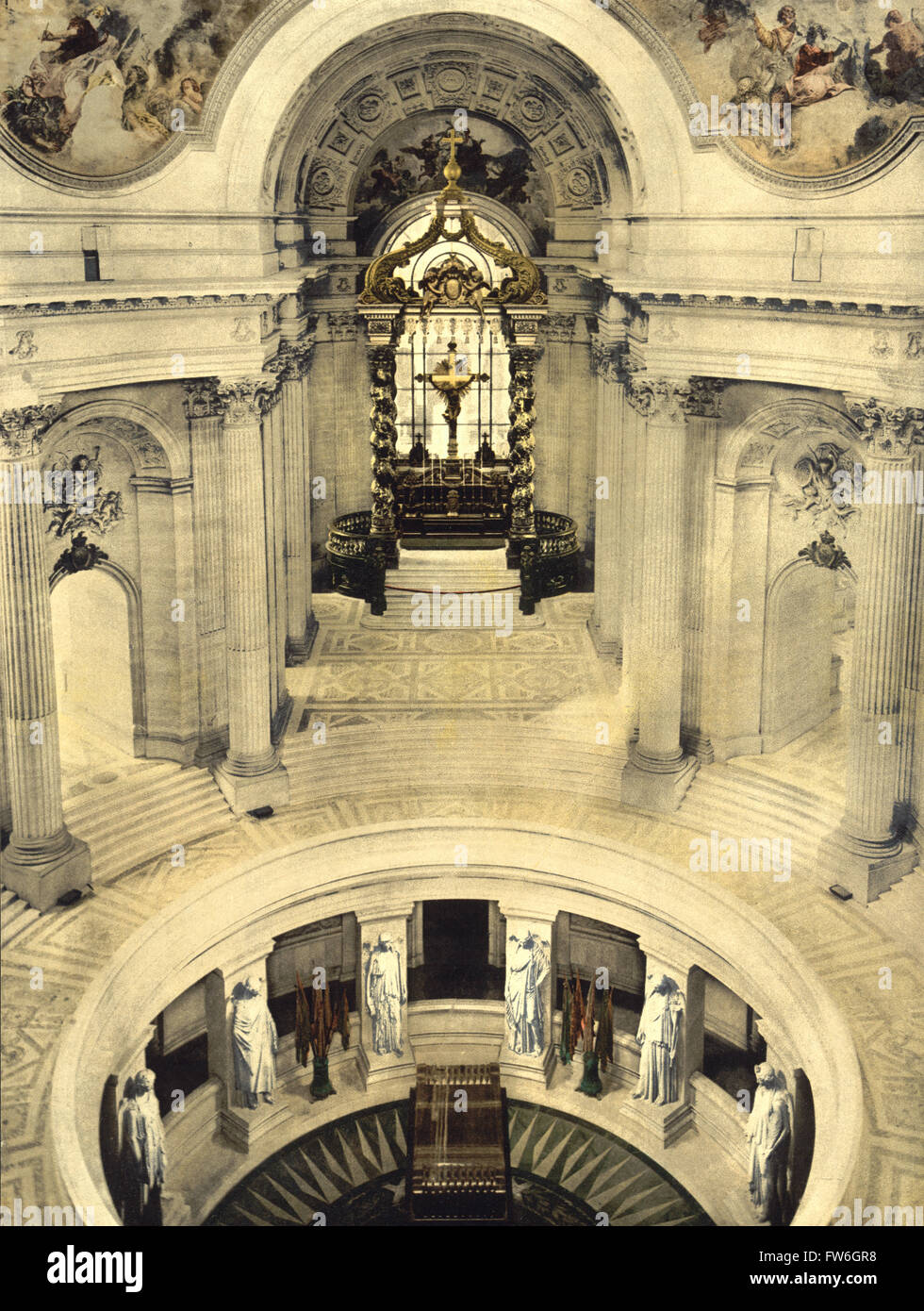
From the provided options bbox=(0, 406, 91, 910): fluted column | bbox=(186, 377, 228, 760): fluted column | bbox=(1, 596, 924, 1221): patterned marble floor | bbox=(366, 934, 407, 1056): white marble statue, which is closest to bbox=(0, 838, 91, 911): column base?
bbox=(0, 406, 91, 910): fluted column

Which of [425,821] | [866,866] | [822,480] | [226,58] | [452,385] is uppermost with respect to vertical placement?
[452,385]

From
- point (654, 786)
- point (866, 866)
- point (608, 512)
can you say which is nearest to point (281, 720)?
point (654, 786)

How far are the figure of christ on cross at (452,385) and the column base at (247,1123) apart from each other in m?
16.9

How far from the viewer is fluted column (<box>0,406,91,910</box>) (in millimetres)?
21375

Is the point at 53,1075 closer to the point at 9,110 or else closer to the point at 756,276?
the point at 9,110

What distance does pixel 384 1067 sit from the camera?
83.1 feet

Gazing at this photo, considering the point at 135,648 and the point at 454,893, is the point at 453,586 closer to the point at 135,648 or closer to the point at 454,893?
the point at 135,648

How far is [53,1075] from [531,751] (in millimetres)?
11416

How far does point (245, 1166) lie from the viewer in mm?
23469

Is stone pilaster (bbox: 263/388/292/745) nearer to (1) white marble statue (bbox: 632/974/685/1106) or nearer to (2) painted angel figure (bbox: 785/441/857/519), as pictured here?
(1) white marble statue (bbox: 632/974/685/1106)

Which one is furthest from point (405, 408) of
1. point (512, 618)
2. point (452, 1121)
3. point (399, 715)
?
point (452, 1121)

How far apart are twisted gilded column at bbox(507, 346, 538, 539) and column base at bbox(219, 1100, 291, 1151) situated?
1475 centimetres

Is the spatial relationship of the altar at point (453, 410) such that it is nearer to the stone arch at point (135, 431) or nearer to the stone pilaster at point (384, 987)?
the stone arch at point (135, 431)

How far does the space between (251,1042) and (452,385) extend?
54.1 feet
